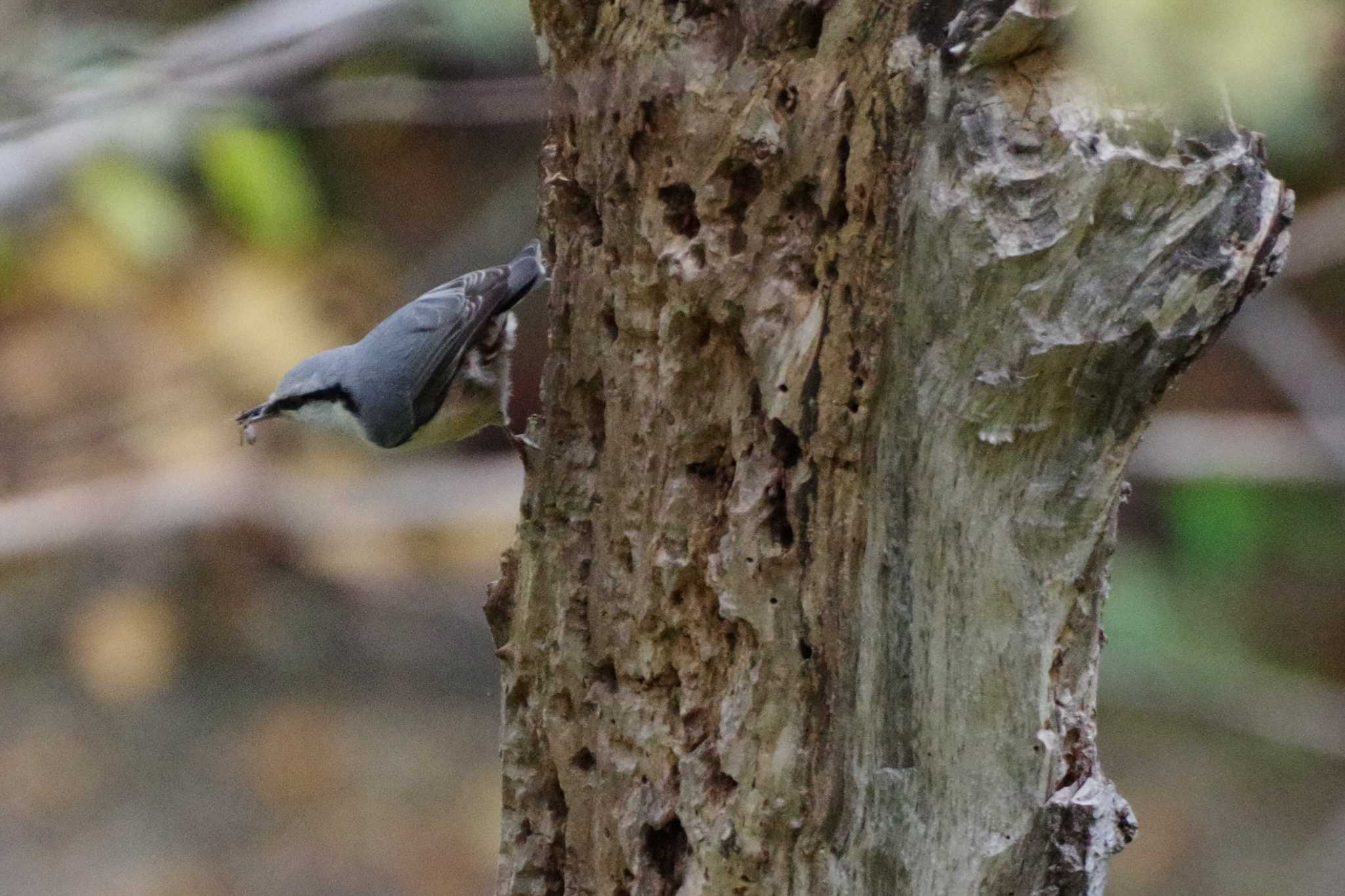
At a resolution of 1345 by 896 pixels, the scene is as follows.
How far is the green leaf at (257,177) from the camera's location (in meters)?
2.76

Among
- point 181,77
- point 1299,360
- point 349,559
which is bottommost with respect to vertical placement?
point 181,77

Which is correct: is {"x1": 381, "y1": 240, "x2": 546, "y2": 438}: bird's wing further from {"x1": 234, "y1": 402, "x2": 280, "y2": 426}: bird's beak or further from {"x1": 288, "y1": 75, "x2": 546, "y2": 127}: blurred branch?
{"x1": 288, "y1": 75, "x2": 546, "y2": 127}: blurred branch

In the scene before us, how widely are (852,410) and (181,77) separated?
1.27 m

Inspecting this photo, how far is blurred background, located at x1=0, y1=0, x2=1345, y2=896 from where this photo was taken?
3.88 metres

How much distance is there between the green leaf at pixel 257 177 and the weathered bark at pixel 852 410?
1454mm

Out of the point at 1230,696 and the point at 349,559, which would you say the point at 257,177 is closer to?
the point at 349,559

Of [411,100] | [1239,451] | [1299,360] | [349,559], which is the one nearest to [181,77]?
[411,100]

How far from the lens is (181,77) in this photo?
6.59ft

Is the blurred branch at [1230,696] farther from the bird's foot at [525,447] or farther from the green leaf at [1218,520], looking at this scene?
the bird's foot at [525,447]

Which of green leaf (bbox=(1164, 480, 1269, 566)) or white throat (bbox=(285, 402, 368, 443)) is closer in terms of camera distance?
white throat (bbox=(285, 402, 368, 443))

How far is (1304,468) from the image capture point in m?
3.64

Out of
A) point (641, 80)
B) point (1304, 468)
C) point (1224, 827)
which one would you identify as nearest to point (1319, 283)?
point (1304, 468)

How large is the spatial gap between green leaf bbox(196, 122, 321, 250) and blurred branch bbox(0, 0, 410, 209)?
0.09 m

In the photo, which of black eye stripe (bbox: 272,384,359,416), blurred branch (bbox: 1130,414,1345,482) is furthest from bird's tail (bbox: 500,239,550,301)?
blurred branch (bbox: 1130,414,1345,482)
